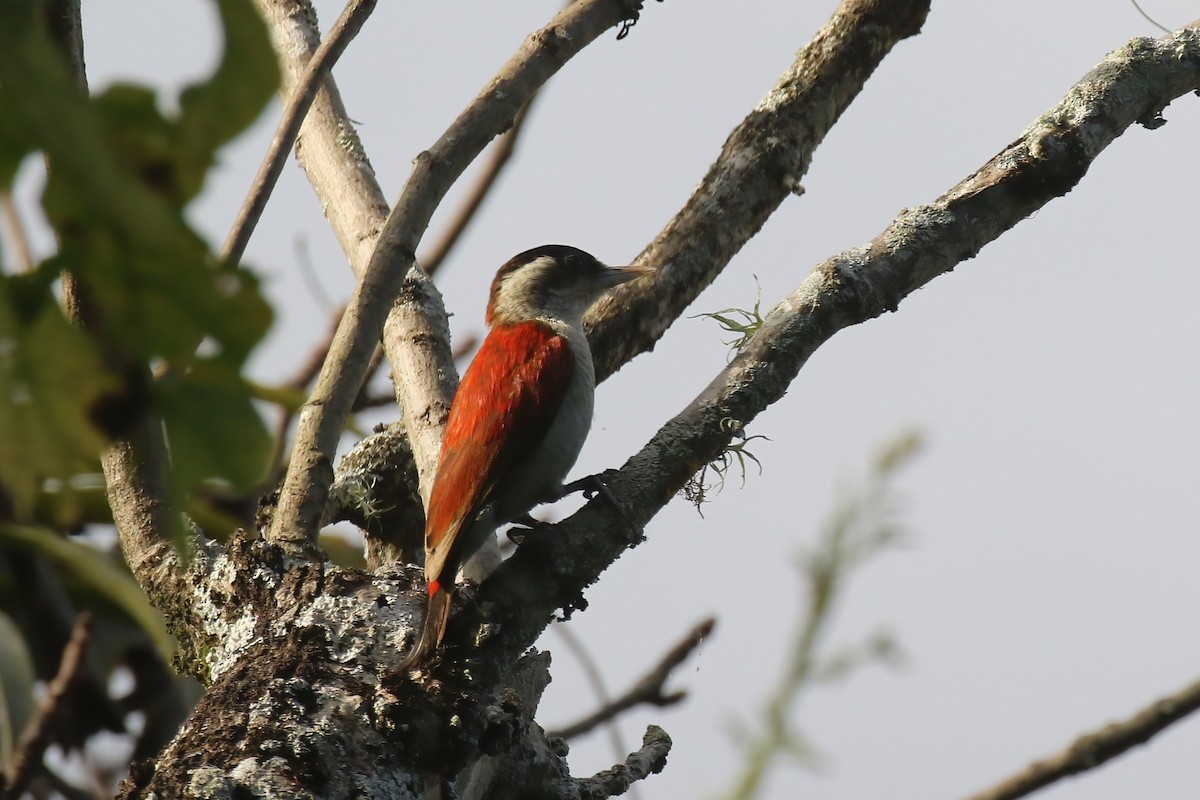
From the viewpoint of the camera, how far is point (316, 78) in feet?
8.69

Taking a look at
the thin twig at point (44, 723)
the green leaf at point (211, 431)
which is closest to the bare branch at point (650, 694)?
the thin twig at point (44, 723)

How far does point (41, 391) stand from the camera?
2.54ft

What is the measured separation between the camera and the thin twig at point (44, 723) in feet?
6.56

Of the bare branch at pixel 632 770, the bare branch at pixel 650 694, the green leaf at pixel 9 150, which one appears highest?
the bare branch at pixel 650 694

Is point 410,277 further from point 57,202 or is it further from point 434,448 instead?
point 57,202

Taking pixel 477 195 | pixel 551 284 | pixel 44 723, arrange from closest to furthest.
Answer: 1. pixel 44 723
2. pixel 477 195
3. pixel 551 284

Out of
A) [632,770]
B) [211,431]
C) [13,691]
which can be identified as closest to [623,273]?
[632,770]

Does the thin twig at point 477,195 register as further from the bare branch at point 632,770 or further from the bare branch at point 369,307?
the bare branch at point 632,770

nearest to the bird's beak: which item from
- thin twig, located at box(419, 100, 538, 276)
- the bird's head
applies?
the bird's head

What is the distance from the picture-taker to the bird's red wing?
3.25 meters

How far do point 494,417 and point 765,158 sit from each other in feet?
3.73

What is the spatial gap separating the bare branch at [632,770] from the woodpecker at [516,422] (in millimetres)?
561

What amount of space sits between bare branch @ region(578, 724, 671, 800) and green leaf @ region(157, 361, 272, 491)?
213cm

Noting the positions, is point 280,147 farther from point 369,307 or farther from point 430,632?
point 430,632
